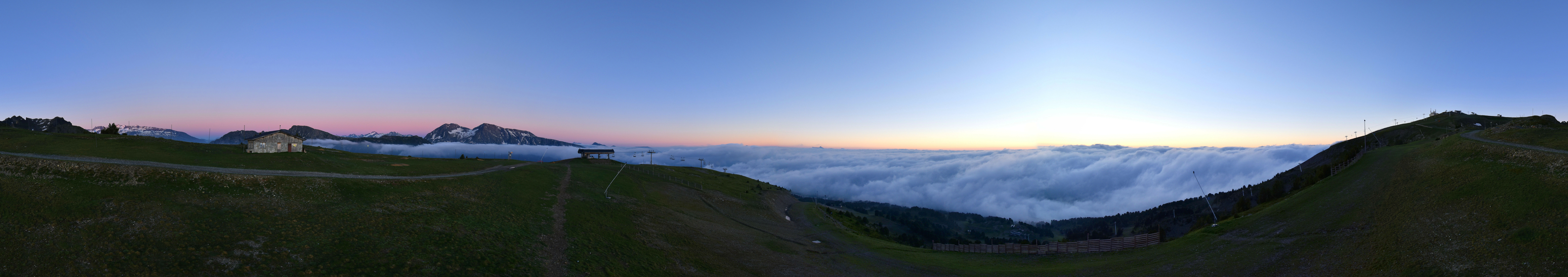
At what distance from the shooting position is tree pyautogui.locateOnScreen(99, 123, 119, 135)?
68.4 meters

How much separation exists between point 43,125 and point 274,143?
100311 millimetres

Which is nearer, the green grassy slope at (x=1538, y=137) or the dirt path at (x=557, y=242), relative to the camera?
the dirt path at (x=557, y=242)

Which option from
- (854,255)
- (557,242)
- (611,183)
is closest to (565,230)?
(557,242)

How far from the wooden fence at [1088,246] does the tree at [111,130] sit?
12062 centimetres

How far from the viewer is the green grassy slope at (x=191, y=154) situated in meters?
44.6

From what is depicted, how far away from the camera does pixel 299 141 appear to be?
224ft

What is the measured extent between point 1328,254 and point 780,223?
5646 cm

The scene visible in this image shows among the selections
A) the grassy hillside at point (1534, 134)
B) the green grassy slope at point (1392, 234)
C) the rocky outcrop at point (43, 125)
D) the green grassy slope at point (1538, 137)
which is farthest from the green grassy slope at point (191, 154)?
the grassy hillside at point (1534, 134)

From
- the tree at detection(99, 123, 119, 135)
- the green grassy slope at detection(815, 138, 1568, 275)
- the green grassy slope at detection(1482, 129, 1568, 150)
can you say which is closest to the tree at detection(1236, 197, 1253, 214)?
the green grassy slope at detection(1482, 129, 1568, 150)

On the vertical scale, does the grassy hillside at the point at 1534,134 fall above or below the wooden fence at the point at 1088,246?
above

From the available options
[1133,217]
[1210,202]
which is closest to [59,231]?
[1210,202]

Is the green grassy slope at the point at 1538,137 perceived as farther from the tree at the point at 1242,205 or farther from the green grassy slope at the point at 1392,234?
the tree at the point at 1242,205

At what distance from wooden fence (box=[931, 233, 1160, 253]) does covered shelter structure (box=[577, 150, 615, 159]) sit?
4174 inches

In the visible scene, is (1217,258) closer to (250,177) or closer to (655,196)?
(655,196)
